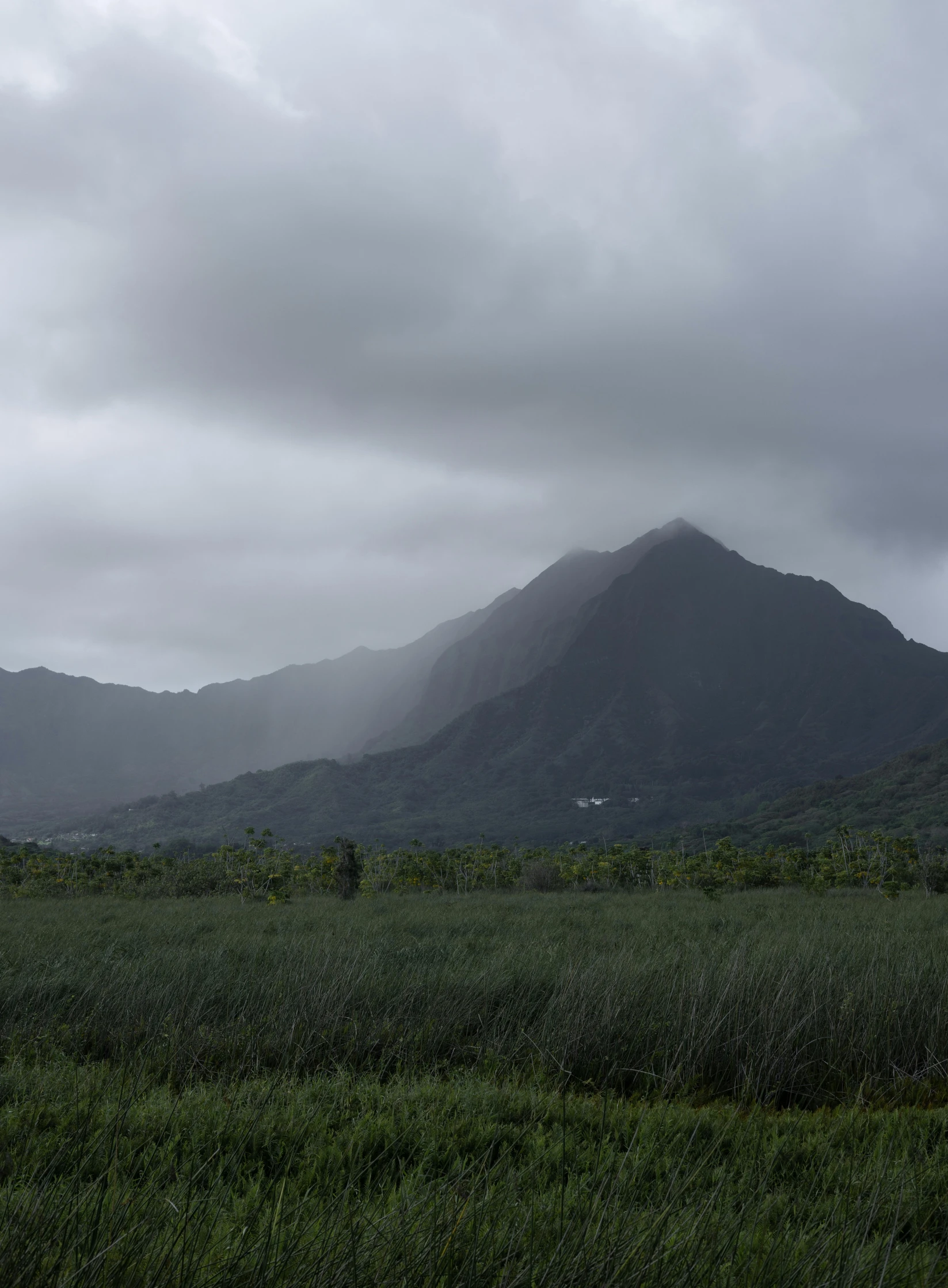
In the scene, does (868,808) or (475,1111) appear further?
(868,808)

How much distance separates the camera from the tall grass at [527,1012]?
5.20 metres

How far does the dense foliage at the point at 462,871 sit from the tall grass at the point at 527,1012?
50.7 ft

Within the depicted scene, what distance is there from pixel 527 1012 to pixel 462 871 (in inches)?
881

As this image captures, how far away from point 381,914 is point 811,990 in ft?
33.1

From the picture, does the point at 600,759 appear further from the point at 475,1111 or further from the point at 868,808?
the point at 475,1111

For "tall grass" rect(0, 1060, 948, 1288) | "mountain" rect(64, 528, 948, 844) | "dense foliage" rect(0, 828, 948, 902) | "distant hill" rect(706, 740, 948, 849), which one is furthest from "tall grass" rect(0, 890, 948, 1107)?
"mountain" rect(64, 528, 948, 844)

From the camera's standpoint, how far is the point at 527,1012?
6.09m

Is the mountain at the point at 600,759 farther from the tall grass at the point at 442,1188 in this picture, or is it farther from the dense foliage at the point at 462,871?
the tall grass at the point at 442,1188

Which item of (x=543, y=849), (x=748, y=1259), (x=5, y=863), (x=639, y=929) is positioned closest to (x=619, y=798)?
(x=543, y=849)

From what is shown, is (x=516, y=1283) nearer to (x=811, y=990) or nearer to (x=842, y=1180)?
(x=842, y=1180)

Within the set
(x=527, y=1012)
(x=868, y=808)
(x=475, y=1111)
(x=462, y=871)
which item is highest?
(x=475, y=1111)

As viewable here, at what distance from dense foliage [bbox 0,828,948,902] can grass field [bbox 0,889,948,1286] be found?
15.4m

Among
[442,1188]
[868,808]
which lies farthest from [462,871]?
[868,808]

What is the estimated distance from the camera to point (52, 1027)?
5.73 meters
